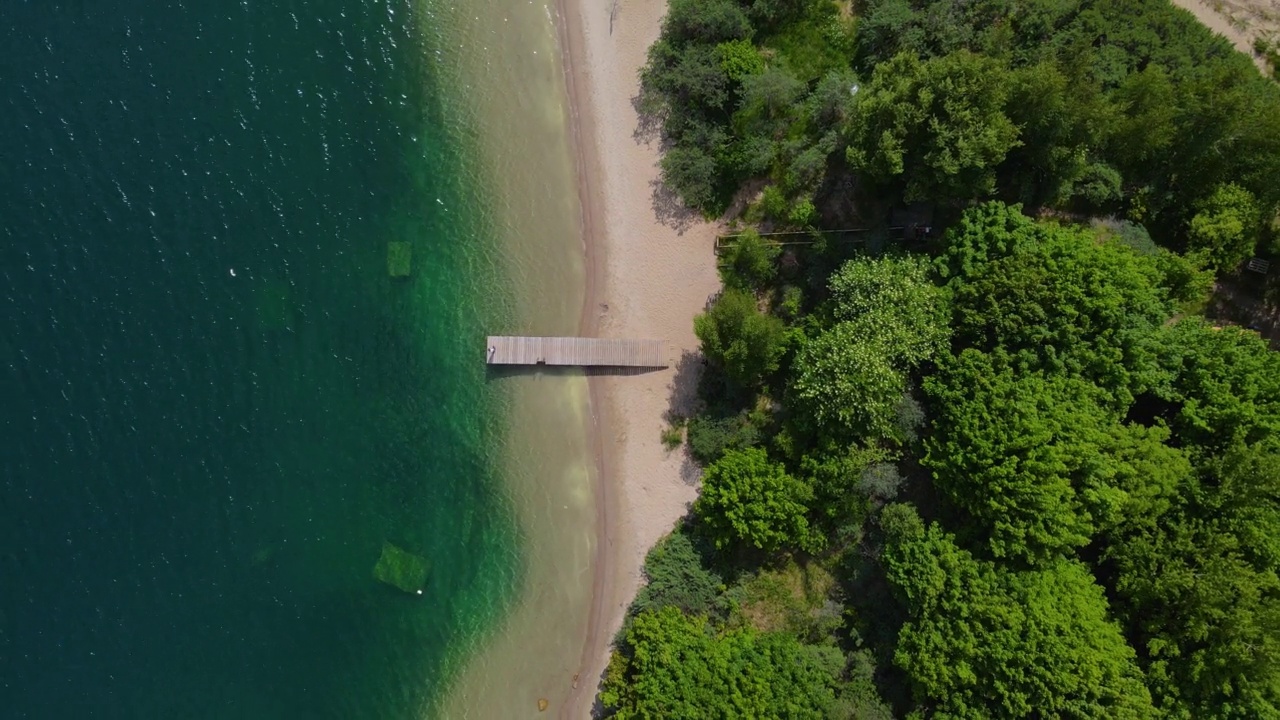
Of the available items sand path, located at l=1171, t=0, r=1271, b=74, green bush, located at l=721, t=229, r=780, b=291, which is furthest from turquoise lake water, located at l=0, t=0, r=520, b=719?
sand path, located at l=1171, t=0, r=1271, b=74

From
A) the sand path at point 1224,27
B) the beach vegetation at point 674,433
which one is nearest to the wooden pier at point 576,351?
A: the beach vegetation at point 674,433

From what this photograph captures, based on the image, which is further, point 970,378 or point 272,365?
point 272,365

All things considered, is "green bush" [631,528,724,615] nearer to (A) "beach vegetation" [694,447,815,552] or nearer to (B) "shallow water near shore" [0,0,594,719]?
(A) "beach vegetation" [694,447,815,552]

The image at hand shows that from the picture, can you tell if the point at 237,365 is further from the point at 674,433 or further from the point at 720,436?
the point at 720,436

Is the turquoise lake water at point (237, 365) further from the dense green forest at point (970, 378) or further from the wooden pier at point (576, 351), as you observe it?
the dense green forest at point (970, 378)

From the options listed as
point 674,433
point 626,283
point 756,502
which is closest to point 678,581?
point 756,502

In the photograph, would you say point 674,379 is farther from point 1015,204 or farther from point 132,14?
point 132,14
